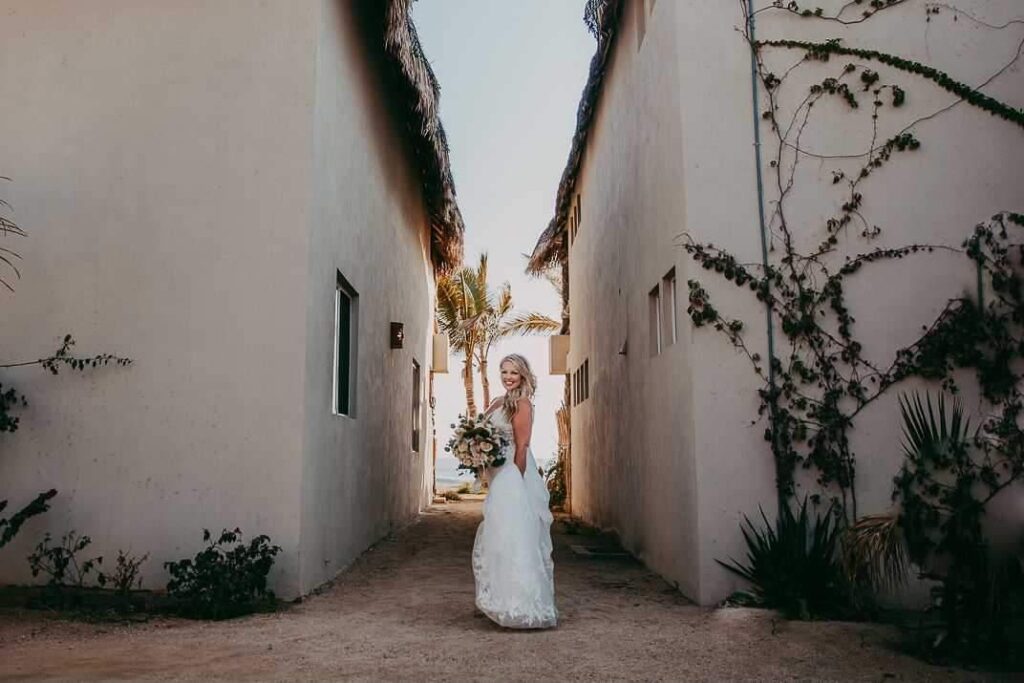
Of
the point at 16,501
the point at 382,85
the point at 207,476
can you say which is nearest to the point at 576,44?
the point at 382,85

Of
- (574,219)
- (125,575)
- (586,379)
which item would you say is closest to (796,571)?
(125,575)

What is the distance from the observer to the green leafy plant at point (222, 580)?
5434 millimetres

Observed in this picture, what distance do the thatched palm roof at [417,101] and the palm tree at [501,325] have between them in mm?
11686

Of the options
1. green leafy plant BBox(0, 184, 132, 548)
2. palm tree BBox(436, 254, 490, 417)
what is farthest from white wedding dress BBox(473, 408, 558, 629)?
palm tree BBox(436, 254, 490, 417)

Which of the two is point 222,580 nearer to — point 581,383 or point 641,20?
point 641,20

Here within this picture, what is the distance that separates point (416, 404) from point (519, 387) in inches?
336

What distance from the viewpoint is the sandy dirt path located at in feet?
13.6

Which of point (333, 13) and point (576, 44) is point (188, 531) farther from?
point (576, 44)

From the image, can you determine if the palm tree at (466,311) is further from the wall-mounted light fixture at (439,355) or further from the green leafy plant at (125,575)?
the green leafy plant at (125,575)

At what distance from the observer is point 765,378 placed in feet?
19.7

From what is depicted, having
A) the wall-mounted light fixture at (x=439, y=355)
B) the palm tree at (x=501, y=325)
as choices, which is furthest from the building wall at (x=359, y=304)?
the palm tree at (x=501, y=325)

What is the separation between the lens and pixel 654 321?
777 cm

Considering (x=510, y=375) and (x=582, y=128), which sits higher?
(x=582, y=128)

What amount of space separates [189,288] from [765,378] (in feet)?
13.7
